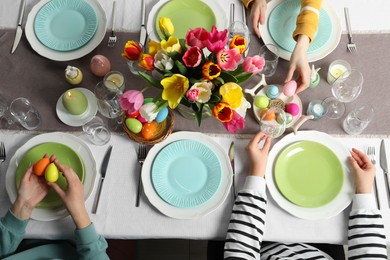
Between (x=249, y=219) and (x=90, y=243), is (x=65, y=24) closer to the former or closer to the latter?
(x=90, y=243)

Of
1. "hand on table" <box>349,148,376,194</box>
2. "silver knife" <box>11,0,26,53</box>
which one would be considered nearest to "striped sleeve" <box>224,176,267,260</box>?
"hand on table" <box>349,148,376,194</box>

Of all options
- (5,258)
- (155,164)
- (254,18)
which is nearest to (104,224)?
(155,164)

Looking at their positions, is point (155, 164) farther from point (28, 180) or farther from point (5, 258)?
point (5, 258)

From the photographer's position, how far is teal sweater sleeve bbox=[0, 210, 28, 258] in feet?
2.75

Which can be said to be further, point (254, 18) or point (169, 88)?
point (254, 18)

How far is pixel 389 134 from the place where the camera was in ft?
3.05

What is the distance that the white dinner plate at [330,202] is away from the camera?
2.80 feet

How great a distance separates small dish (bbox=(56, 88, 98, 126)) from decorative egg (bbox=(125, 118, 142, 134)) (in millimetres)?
145

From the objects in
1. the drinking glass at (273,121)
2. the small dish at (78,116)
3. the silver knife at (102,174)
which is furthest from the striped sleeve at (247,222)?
the small dish at (78,116)

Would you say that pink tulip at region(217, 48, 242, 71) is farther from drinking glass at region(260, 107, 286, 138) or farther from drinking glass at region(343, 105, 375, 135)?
drinking glass at region(343, 105, 375, 135)

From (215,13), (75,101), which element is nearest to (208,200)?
(75,101)

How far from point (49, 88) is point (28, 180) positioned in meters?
0.28

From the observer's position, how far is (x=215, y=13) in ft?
3.36

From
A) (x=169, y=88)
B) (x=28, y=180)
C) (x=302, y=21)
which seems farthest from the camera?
(x=302, y=21)
